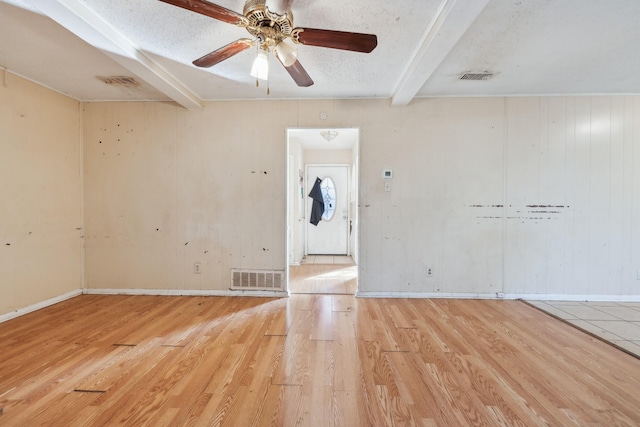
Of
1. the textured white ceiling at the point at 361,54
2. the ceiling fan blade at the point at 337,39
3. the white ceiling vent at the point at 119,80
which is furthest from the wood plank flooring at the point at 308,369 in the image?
the white ceiling vent at the point at 119,80

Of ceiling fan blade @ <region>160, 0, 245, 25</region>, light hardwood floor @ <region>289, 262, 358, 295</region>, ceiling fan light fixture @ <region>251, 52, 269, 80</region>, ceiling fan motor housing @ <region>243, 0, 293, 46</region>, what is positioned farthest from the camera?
light hardwood floor @ <region>289, 262, 358, 295</region>

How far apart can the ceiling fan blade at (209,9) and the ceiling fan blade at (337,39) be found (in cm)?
35

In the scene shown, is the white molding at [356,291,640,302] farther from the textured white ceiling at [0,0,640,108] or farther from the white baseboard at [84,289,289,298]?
the textured white ceiling at [0,0,640,108]

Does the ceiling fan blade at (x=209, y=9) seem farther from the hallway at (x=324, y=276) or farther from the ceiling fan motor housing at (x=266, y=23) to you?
the hallway at (x=324, y=276)

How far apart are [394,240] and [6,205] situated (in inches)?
158

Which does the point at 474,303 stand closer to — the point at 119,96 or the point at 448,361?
the point at 448,361

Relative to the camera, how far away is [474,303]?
2953mm

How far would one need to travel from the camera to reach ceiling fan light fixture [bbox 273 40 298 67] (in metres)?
1.69

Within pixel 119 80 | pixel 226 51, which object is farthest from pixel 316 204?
pixel 226 51

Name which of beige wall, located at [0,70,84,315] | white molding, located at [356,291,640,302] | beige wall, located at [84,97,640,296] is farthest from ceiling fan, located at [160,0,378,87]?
white molding, located at [356,291,640,302]

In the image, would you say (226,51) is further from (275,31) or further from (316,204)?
(316,204)

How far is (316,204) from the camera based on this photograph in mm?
5910

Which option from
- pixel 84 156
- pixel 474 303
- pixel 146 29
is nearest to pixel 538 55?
pixel 474 303

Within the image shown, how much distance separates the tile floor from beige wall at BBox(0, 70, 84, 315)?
5.36 meters
